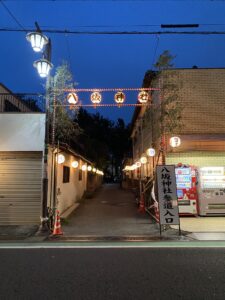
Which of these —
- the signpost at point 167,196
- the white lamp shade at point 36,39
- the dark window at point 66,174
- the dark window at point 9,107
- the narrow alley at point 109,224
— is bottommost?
the narrow alley at point 109,224

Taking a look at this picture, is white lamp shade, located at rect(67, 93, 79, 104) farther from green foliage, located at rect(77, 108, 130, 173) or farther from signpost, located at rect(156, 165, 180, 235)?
green foliage, located at rect(77, 108, 130, 173)

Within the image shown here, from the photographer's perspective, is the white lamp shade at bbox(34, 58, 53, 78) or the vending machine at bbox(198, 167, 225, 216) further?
the vending machine at bbox(198, 167, 225, 216)

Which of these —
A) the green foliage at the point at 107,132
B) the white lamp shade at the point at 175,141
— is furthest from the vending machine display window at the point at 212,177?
the green foliage at the point at 107,132

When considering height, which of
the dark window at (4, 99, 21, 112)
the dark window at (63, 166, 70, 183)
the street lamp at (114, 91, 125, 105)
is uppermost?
the street lamp at (114, 91, 125, 105)

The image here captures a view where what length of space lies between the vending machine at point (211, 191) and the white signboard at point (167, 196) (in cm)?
453

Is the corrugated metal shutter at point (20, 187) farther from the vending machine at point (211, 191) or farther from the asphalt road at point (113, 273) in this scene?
the vending machine at point (211, 191)

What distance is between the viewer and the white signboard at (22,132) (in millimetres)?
13680

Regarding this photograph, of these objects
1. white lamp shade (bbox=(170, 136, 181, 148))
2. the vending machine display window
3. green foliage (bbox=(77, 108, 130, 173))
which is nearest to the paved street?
the vending machine display window

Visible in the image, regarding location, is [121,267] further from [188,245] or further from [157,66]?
[157,66]

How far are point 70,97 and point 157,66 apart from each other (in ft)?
14.3

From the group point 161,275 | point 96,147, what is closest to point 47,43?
point 161,275

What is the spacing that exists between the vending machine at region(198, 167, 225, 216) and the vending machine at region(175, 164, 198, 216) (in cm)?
30

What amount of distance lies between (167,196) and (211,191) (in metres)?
5.08

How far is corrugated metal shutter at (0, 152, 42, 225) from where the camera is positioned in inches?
534
